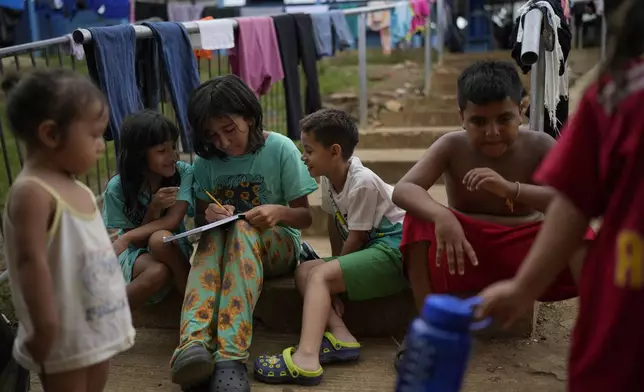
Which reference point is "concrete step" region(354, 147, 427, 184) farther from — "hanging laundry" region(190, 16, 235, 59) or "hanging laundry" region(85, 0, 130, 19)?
"hanging laundry" region(85, 0, 130, 19)

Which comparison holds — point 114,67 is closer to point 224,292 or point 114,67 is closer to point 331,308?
point 224,292

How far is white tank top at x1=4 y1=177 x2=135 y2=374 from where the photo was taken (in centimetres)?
180

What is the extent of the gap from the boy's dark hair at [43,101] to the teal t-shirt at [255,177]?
115cm

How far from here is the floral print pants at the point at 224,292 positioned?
2.64 meters

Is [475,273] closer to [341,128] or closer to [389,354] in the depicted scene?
[389,354]

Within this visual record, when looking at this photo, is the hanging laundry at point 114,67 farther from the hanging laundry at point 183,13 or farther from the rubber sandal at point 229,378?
the hanging laundry at point 183,13

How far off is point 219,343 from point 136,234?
558 millimetres

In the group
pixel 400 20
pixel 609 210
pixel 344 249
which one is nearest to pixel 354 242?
pixel 344 249

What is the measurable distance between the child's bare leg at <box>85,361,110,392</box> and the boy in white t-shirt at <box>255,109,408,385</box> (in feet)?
2.47

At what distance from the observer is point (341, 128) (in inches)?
117

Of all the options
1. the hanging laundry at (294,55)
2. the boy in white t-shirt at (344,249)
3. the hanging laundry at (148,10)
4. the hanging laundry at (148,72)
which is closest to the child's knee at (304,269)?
the boy in white t-shirt at (344,249)

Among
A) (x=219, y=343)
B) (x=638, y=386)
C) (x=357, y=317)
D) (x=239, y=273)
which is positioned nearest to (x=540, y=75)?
(x=357, y=317)

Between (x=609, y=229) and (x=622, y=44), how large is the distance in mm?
330

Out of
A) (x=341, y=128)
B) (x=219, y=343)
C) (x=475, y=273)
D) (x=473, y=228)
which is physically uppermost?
(x=341, y=128)
